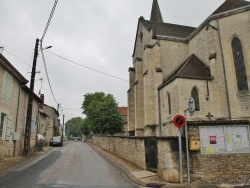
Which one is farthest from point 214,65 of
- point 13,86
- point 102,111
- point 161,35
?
point 102,111

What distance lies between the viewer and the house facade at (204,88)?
26.0ft

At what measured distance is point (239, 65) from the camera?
17.6 m

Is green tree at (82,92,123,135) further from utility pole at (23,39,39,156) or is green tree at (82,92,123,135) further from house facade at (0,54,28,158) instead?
utility pole at (23,39,39,156)

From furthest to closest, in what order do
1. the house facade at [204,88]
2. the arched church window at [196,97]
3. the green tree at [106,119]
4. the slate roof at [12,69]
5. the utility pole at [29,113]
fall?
the green tree at [106,119] < the arched church window at [196,97] < the utility pole at [29,113] < the slate roof at [12,69] < the house facade at [204,88]

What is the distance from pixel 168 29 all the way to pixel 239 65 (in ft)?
37.5

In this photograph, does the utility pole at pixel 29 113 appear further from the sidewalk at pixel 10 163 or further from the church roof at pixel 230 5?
the church roof at pixel 230 5

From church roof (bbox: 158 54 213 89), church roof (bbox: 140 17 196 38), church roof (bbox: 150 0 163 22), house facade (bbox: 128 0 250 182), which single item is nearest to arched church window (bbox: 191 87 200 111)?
house facade (bbox: 128 0 250 182)

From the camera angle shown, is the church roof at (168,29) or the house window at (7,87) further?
the church roof at (168,29)

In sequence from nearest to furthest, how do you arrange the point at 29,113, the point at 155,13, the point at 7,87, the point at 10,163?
the point at 10,163 → the point at 7,87 → the point at 29,113 → the point at 155,13

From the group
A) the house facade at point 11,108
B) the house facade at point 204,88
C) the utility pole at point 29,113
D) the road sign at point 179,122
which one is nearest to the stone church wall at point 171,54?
the house facade at point 204,88

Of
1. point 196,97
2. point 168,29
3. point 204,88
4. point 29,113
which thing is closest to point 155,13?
point 168,29

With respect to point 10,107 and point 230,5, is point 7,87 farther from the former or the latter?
point 230,5

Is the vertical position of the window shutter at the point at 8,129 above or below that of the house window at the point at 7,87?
below

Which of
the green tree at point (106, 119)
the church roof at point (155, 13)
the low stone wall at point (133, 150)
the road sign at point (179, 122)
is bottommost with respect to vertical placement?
the low stone wall at point (133, 150)
